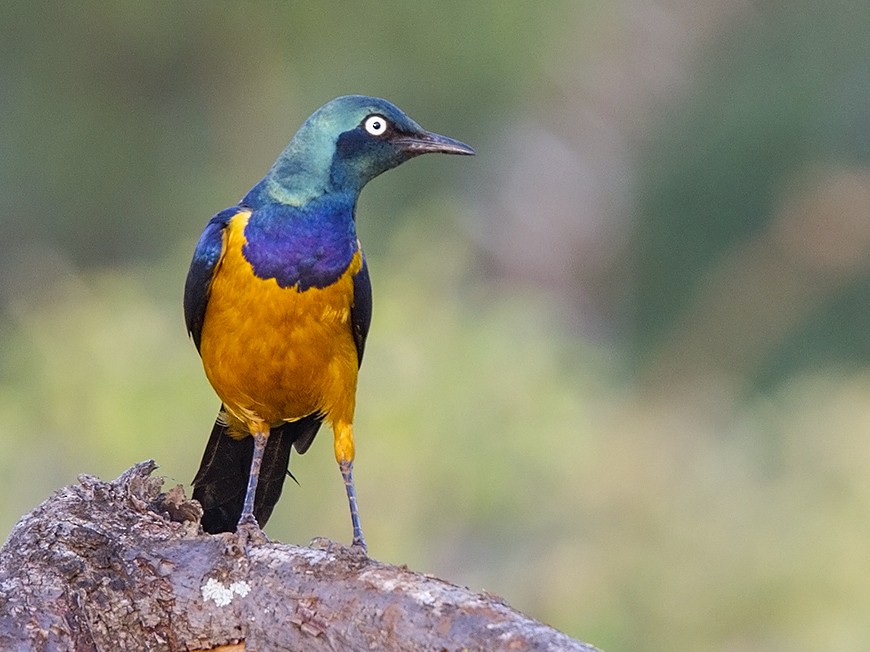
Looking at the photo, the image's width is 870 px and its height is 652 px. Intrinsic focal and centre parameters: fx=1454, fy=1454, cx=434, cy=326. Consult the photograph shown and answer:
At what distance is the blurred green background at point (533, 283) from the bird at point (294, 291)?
33cm

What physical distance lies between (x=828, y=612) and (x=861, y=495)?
0.98m

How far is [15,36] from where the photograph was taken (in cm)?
1349

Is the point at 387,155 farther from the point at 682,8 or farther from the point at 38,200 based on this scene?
the point at 682,8

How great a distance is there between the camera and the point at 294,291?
13.5 feet

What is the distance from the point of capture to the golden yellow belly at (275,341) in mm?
4125

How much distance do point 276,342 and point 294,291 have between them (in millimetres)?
156

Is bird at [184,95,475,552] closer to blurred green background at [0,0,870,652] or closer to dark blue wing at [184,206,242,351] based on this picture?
dark blue wing at [184,206,242,351]

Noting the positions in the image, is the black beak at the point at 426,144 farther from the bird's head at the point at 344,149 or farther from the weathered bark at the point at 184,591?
the weathered bark at the point at 184,591

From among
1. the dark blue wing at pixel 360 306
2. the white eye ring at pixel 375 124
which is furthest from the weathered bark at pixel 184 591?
the white eye ring at pixel 375 124

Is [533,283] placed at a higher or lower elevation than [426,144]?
higher

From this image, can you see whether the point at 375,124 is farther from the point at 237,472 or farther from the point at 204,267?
the point at 237,472

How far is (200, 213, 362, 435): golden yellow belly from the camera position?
13.5 ft

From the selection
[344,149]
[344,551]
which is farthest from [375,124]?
[344,551]

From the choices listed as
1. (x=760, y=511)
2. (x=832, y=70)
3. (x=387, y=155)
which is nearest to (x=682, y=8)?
(x=832, y=70)
